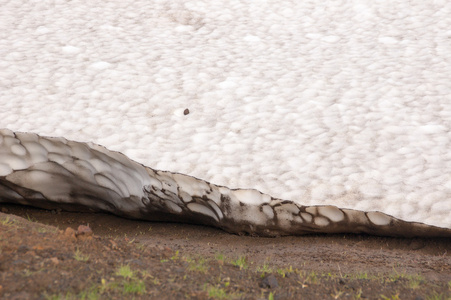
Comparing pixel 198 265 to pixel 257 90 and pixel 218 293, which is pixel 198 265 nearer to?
pixel 218 293

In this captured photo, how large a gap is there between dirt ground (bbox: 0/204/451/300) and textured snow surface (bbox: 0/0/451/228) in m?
0.33

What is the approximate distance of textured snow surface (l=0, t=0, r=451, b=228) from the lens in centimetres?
375

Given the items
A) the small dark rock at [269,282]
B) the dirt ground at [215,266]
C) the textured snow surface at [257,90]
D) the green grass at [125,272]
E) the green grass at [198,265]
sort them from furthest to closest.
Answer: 1. the textured snow surface at [257,90]
2. the green grass at [198,265]
3. the small dark rock at [269,282]
4. the green grass at [125,272]
5. the dirt ground at [215,266]

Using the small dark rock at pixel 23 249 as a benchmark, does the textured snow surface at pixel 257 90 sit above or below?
below

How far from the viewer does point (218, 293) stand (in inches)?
93.0

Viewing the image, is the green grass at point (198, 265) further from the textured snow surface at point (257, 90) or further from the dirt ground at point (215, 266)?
the textured snow surface at point (257, 90)

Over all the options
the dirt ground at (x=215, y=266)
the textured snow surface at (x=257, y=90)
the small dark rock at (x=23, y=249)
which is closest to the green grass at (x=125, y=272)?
the dirt ground at (x=215, y=266)

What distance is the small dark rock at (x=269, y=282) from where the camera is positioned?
256 cm

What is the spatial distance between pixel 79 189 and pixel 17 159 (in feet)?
1.75

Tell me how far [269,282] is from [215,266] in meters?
0.36

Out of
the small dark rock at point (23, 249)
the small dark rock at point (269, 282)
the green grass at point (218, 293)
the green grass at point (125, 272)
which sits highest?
the small dark rock at point (23, 249)

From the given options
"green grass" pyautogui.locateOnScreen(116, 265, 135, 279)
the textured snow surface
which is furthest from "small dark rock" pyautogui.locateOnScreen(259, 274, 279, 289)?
the textured snow surface

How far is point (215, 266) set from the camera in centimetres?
280

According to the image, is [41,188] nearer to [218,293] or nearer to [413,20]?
[218,293]
